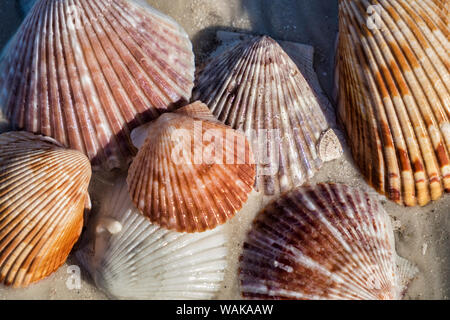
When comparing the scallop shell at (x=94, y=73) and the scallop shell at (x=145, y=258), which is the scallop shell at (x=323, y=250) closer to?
the scallop shell at (x=145, y=258)

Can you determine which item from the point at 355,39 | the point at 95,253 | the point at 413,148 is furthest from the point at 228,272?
the point at 355,39

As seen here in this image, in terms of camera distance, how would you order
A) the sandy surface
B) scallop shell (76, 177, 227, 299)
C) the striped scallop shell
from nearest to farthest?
the striped scallop shell, scallop shell (76, 177, 227, 299), the sandy surface

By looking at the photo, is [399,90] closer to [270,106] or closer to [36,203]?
[270,106]

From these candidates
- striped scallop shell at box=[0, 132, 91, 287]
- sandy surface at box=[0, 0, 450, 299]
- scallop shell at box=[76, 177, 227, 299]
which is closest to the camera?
striped scallop shell at box=[0, 132, 91, 287]

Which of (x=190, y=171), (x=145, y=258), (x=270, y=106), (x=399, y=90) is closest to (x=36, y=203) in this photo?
(x=145, y=258)

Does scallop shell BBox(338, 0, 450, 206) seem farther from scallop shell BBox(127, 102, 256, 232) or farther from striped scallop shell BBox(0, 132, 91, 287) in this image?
striped scallop shell BBox(0, 132, 91, 287)

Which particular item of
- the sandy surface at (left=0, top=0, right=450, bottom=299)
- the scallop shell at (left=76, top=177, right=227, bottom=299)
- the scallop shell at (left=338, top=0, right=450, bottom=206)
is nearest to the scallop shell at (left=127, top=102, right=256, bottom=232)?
the scallop shell at (left=76, top=177, right=227, bottom=299)
